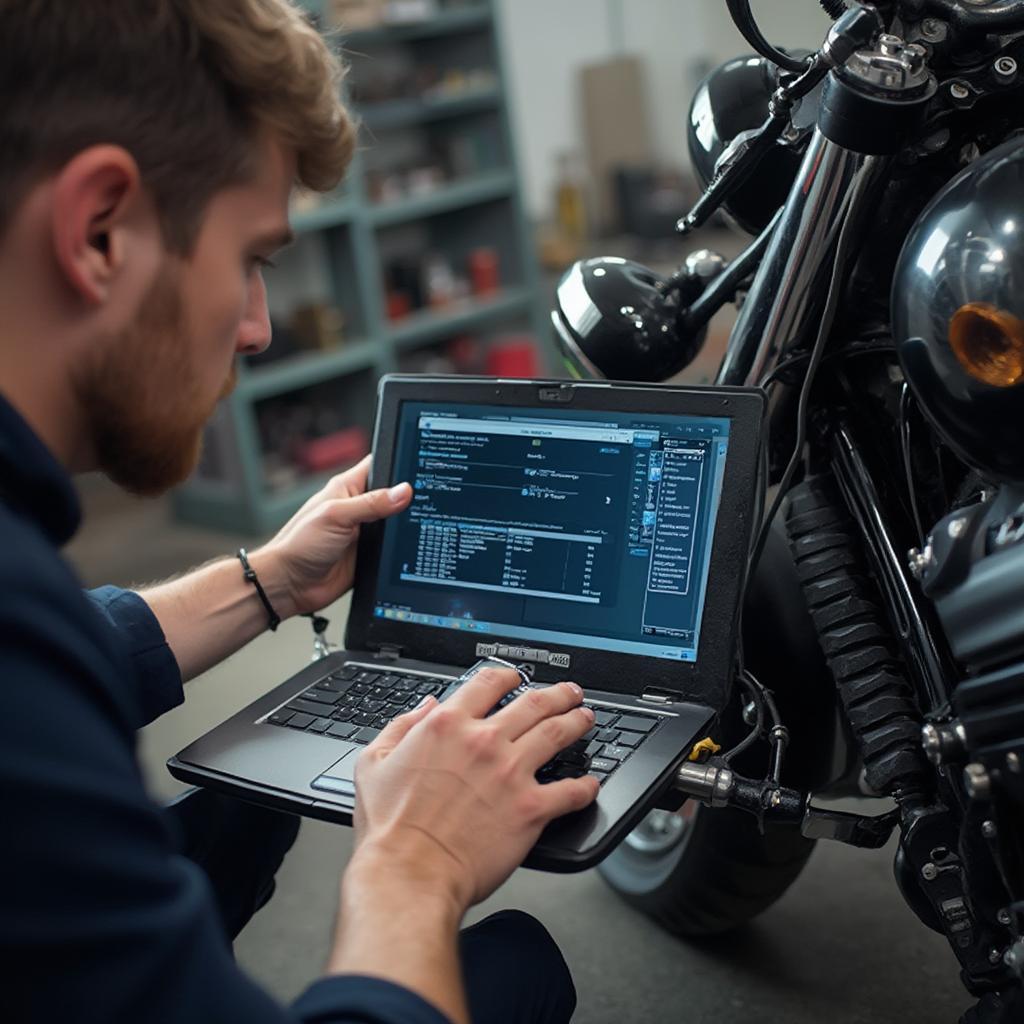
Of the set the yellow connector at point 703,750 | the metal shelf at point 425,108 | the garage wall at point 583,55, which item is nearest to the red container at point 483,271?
the metal shelf at point 425,108

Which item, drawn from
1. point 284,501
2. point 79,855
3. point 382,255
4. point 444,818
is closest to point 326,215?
point 382,255

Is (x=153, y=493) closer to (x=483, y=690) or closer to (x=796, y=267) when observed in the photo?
(x=483, y=690)

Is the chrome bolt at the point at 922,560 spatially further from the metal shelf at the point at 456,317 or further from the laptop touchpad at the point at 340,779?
the metal shelf at the point at 456,317

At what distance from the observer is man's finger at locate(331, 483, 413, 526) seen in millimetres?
1163

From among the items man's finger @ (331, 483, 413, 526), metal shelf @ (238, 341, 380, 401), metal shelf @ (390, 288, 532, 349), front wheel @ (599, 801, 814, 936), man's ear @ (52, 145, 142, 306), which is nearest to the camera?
man's ear @ (52, 145, 142, 306)

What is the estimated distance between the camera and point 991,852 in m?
0.86

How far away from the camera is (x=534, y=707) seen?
87cm

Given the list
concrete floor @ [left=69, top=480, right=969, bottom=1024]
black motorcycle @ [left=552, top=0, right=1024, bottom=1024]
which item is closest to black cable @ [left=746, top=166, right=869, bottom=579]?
black motorcycle @ [left=552, top=0, right=1024, bottom=1024]

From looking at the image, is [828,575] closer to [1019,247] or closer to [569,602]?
[569,602]

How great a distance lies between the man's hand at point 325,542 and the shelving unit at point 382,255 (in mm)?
2322

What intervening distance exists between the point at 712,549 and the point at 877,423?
0.21 metres

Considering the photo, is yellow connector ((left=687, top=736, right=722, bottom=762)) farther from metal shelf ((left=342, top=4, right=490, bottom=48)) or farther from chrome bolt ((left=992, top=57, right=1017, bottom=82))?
metal shelf ((left=342, top=4, right=490, bottom=48))

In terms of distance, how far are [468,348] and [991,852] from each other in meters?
3.65

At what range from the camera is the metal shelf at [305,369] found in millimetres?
3568
